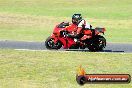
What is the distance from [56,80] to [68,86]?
0.90 meters

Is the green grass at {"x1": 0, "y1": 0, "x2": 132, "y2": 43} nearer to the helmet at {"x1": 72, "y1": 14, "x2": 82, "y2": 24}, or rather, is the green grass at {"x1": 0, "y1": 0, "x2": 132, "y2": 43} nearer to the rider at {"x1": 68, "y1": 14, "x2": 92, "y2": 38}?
the rider at {"x1": 68, "y1": 14, "x2": 92, "y2": 38}

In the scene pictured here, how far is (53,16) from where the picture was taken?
1825 inches

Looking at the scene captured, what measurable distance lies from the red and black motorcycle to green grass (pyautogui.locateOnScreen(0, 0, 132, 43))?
21.1 ft

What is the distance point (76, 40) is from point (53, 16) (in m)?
23.8

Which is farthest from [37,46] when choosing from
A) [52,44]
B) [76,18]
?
[76,18]

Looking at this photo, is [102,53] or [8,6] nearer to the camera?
[102,53]

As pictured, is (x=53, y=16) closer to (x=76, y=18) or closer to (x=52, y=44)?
(x=52, y=44)

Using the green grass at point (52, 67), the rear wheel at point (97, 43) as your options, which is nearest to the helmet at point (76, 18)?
the rear wheel at point (97, 43)

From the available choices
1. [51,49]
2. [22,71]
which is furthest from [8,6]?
[22,71]

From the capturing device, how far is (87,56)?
20.3 metres

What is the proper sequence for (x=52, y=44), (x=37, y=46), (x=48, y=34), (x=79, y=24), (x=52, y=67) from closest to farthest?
(x=52, y=67) → (x=79, y=24) → (x=52, y=44) → (x=37, y=46) → (x=48, y=34)

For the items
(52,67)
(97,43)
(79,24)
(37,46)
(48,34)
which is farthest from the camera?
(48,34)

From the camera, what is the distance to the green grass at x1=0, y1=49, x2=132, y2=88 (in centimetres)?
1438

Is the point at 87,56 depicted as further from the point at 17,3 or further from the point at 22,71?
the point at 17,3
